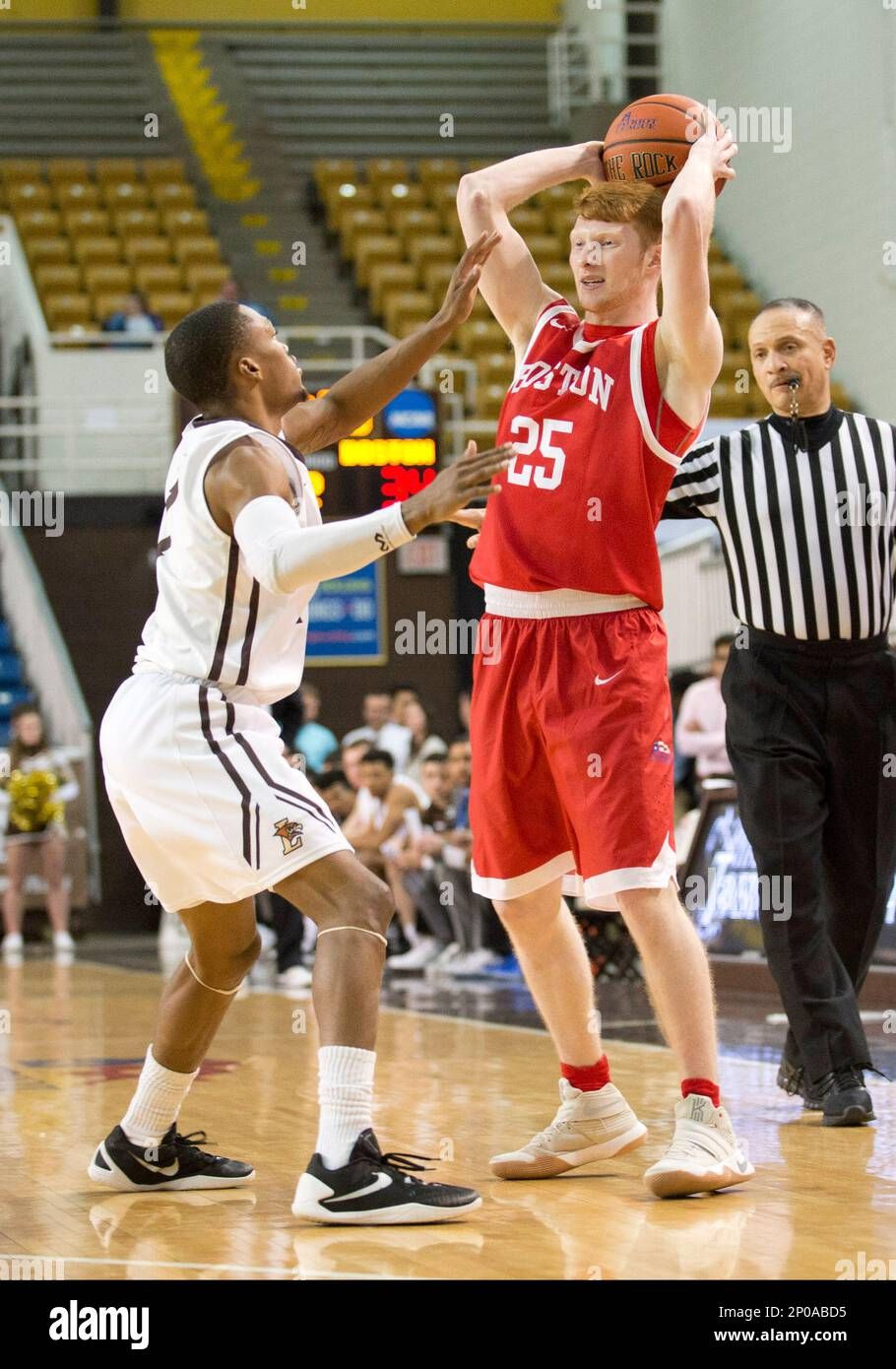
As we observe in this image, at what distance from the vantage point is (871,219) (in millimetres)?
15891

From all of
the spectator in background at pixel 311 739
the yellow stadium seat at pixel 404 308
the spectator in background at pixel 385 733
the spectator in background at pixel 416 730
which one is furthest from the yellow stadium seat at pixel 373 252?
Result: the spectator in background at pixel 416 730

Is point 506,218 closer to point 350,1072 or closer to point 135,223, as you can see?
point 350,1072

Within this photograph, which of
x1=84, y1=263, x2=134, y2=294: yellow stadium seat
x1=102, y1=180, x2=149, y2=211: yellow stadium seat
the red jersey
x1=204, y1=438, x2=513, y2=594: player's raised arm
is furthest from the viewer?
x1=102, y1=180, x2=149, y2=211: yellow stadium seat

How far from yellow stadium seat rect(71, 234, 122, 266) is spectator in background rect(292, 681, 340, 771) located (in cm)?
675

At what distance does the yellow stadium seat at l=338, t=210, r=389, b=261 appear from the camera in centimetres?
1969

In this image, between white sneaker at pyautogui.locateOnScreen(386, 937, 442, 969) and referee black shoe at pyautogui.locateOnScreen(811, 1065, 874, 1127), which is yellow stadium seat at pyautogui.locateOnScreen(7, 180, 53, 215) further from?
referee black shoe at pyautogui.locateOnScreen(811, 1065, 874, 1127)

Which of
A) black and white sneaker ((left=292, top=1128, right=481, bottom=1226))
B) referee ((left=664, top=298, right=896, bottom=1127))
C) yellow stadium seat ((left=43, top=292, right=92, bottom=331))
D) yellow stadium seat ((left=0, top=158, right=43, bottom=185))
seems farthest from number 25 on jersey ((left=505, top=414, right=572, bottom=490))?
yellow stadium seat ((left=0, top=158, right=43, bottom=185))

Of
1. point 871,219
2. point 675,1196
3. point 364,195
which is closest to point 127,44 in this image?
point 364,195

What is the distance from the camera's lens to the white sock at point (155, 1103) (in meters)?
4.14

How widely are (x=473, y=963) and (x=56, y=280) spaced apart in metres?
9.88

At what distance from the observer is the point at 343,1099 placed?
3.65 m

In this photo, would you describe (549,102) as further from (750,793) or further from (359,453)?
(750,793)

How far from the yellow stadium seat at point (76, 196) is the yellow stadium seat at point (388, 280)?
120 inches
